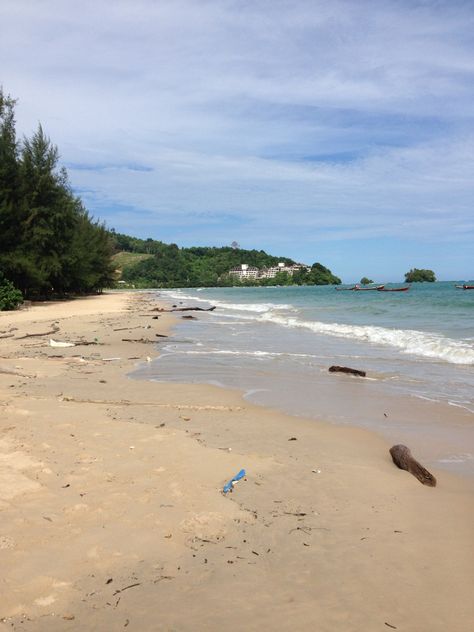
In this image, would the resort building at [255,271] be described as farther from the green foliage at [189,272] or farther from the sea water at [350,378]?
the sea water at [350,378]

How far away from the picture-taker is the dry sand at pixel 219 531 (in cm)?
260

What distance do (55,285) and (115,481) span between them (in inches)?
1567

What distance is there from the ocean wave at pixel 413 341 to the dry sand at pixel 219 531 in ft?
24.6

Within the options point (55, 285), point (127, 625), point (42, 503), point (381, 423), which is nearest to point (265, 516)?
point (127, 625)

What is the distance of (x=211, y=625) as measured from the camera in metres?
2.49

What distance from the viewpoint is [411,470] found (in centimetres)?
457

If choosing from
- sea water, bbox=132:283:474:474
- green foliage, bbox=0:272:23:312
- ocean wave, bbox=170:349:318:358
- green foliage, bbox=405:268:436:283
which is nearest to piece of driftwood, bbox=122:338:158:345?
sea water, bbox=132:283:474:474

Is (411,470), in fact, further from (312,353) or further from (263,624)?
(312,353)

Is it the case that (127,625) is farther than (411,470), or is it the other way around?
(411,470)

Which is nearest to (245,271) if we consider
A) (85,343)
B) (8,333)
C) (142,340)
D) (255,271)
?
(255,271)

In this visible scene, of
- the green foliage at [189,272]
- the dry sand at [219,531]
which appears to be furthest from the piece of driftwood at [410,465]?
the green foliage at [189,272]

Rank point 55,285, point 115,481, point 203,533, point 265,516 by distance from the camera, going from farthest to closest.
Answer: point 55,285
point 115,481
point 265,516
point 203,533

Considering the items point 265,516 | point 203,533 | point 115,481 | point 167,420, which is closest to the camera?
point 203,533

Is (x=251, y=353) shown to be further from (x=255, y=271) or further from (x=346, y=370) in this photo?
(x=255, y=271)
